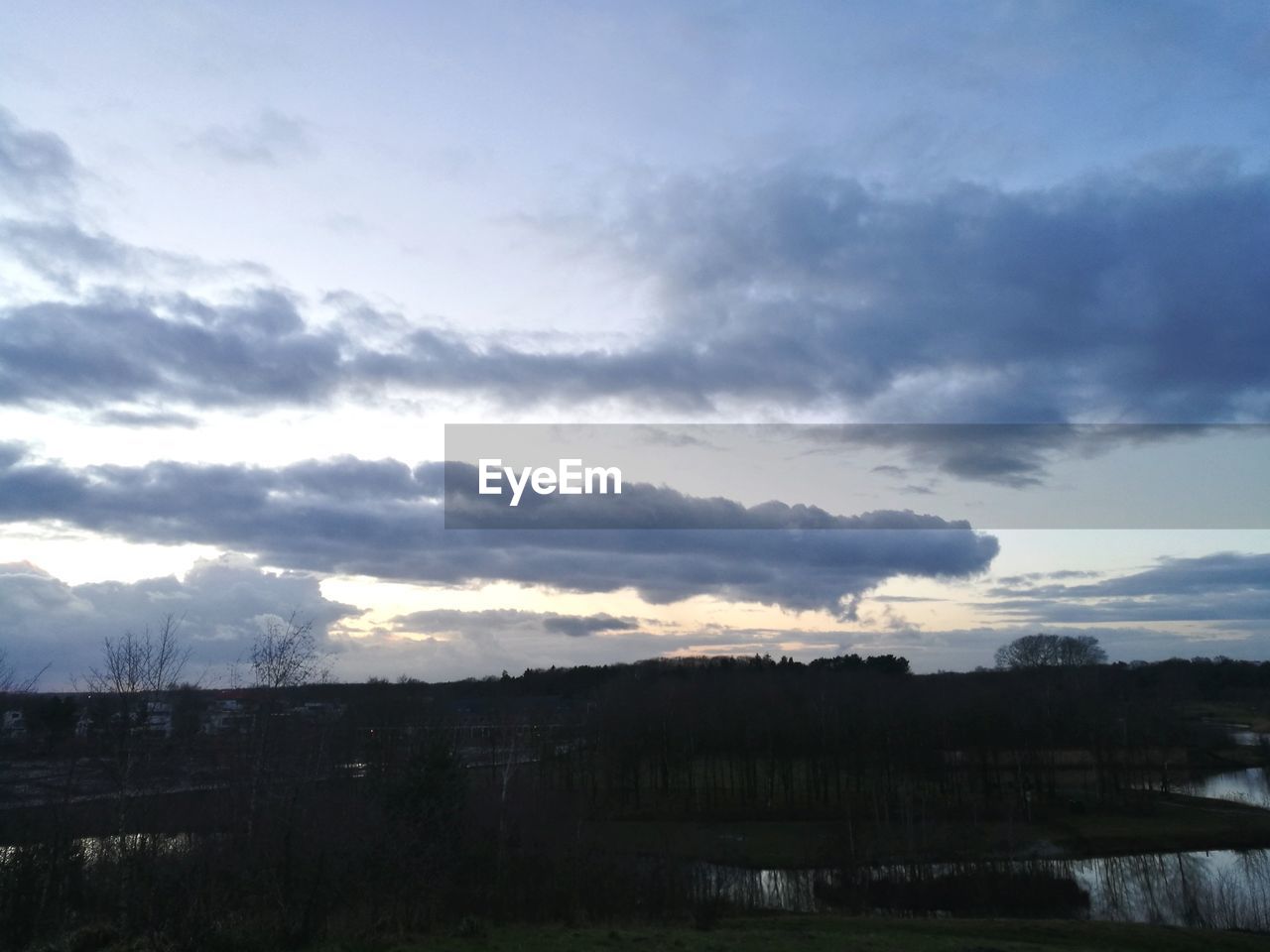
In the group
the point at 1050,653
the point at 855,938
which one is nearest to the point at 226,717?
the point at 855,938

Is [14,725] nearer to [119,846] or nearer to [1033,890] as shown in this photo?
[119,846]

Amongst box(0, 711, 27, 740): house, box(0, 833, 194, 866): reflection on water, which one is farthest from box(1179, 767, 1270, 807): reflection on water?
box(0, 711, 27, 740): house

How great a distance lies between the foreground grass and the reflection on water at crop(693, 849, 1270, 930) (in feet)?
22.0

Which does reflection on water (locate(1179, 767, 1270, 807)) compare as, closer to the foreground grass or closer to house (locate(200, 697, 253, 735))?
the foreground grass

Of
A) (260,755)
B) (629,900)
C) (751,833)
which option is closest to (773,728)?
(751,833)

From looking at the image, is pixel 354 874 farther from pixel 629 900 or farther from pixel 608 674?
pixel 608 674

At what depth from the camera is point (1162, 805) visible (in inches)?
2653

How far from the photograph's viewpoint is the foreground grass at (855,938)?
19.7 metres

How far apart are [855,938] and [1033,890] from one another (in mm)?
24992

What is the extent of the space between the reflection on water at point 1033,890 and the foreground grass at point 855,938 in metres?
6.71

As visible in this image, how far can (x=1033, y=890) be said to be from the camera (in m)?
42.9

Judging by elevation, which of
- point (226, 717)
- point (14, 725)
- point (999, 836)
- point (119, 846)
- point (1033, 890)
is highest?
point (14, 725)

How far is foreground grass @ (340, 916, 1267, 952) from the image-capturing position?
19.7 metres

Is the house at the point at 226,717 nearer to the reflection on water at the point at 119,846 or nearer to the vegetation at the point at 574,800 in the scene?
the vegetation at the point at 574,800
